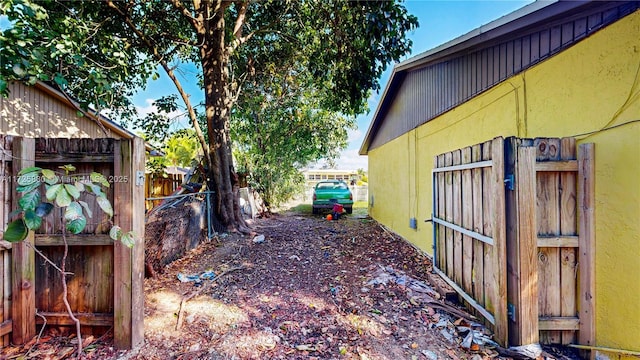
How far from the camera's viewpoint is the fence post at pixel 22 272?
2.39 metres

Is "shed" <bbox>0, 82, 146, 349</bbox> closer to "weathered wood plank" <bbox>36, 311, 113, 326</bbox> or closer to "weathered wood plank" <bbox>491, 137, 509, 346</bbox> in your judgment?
"weathered wood plank" <bbox>36, 311, 113, 326</bbox>

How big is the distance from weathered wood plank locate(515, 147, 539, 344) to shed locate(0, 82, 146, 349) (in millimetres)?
3404

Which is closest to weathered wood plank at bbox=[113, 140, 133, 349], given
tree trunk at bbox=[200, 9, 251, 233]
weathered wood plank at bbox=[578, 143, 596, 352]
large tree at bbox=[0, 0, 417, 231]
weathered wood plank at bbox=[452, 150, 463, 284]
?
large tree at bbox=[0, 0, 417, 231]

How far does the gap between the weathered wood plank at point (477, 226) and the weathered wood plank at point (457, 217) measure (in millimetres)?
353

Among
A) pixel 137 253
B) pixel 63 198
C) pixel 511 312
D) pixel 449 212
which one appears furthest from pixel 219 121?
pixel 511 312

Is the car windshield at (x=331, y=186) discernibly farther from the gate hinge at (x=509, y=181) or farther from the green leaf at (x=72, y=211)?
the green leaf at (x=72, y=211)

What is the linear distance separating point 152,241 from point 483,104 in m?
5.50

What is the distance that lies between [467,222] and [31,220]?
3.94 meters

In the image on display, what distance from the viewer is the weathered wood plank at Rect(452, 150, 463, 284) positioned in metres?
3.32

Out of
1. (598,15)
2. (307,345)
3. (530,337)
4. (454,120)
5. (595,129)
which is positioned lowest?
(307,345)

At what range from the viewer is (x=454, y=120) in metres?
4.66

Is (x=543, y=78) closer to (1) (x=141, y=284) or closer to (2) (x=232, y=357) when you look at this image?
(2) (x=232, y=357)

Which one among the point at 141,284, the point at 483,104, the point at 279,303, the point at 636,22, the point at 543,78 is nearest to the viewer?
the point at 636,22

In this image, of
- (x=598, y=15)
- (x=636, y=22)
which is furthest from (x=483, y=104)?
(x=636, y=22)
